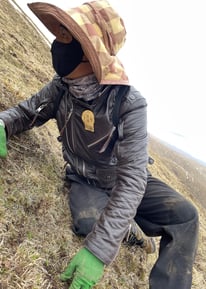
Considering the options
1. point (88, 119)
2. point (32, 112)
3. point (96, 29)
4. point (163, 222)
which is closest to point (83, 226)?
point (163, 222)

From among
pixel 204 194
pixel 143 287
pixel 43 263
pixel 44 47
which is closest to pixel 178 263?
pixel 143 287

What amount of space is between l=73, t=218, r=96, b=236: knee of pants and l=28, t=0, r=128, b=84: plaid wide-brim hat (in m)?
1.92

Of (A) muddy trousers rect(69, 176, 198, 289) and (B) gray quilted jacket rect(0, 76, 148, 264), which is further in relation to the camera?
(A) muddy trousers rect(69, 176, 198, 289)

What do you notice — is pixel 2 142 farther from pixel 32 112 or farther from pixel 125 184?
pixel 125 184

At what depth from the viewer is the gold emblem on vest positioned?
15.6 ft

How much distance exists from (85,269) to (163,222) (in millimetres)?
1504

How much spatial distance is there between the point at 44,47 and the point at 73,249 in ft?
41.1

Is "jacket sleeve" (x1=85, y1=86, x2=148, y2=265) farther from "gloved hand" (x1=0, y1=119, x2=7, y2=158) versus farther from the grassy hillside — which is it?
"gloved hand" (x1=0, y1=119, x2=7, y2=158)

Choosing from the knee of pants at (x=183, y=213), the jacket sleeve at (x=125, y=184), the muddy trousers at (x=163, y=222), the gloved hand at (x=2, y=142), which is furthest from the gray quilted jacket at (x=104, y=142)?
the knee of pants at (x=183, y=213)

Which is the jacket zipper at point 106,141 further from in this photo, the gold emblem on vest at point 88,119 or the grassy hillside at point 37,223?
the grassy hillside at point 37,223

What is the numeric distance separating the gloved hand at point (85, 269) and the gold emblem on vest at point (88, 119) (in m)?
1.50

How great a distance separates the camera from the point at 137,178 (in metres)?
4.35

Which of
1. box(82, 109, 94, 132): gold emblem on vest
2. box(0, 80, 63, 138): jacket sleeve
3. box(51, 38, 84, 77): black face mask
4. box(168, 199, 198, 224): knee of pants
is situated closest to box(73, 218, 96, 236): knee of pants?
box(168, 199, 198, 224): knee of pants

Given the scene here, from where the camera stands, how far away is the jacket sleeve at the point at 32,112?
5.39 metres
